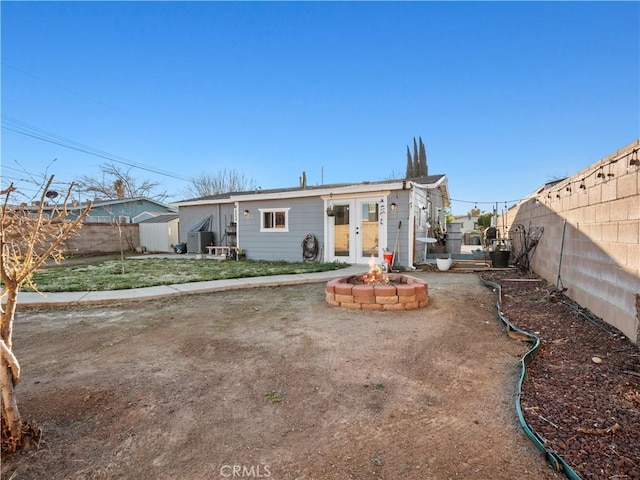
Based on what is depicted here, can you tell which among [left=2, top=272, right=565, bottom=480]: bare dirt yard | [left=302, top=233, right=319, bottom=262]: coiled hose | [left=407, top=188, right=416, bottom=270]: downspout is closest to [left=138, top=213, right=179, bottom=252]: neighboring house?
[left=302, top=233, right=319, bottom=262]: coiled hose

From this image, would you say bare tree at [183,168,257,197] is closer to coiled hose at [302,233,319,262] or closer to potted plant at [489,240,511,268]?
coiled hose at [302,233,319,262]

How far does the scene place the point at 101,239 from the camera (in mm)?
15664

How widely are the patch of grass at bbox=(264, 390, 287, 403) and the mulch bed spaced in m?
1.55

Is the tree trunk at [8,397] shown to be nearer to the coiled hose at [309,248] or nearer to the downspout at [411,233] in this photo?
the downspout at [411,233]

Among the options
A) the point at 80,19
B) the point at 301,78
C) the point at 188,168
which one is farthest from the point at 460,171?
the point at 188,168

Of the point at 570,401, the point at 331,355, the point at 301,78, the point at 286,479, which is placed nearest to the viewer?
the point at 286,479

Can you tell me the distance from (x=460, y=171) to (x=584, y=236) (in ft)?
53.4

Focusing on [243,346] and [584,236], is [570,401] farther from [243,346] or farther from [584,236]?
[584,236]

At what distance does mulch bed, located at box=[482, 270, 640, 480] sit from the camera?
5.22ft

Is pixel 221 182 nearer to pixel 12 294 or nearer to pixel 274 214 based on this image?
pixel 274 214

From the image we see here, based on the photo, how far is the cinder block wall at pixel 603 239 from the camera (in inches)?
118

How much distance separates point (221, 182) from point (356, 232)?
20720mm

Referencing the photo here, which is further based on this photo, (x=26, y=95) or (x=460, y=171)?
(x=460, y=171)

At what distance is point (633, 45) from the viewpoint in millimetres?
6457
